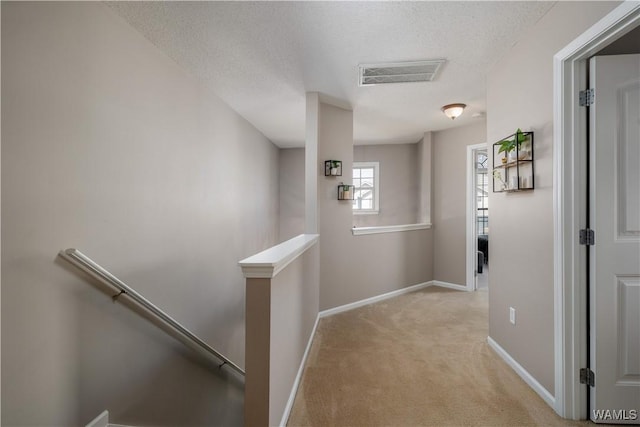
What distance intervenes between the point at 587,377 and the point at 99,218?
10.1 ft

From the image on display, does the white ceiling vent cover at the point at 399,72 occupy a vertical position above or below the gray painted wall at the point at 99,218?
above

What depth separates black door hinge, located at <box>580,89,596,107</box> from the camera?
5.50 ft

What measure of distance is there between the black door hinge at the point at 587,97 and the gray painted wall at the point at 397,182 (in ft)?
13.2

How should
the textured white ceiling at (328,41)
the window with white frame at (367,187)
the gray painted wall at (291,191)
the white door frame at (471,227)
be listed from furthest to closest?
the gray painted wall at (291,191) < the window with white frame at (367,187) < the white door frame at (471,227) < the textured white ceiling at (328,41)

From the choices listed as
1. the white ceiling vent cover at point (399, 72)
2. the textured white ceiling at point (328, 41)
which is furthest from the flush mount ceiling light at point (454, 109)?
the white ceiling vent cover at point (399, 72)

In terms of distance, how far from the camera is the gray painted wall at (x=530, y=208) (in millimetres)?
1839

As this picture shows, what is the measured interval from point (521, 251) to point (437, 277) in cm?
286

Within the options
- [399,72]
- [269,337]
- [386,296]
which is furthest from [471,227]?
[269,337]

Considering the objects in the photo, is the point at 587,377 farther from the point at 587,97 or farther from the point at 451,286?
the point at 451,286

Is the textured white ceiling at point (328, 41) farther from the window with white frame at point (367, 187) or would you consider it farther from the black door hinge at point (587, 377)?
the window with white frame at point (367, 187)

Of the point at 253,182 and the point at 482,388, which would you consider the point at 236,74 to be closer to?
the point at 253,182

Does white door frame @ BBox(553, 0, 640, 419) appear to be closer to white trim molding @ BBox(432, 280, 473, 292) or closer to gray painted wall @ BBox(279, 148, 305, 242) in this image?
white trim molding @ BBox(432, 280, 473, 292)

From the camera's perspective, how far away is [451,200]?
4.72m

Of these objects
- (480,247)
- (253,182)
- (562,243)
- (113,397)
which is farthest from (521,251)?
(480,247)
